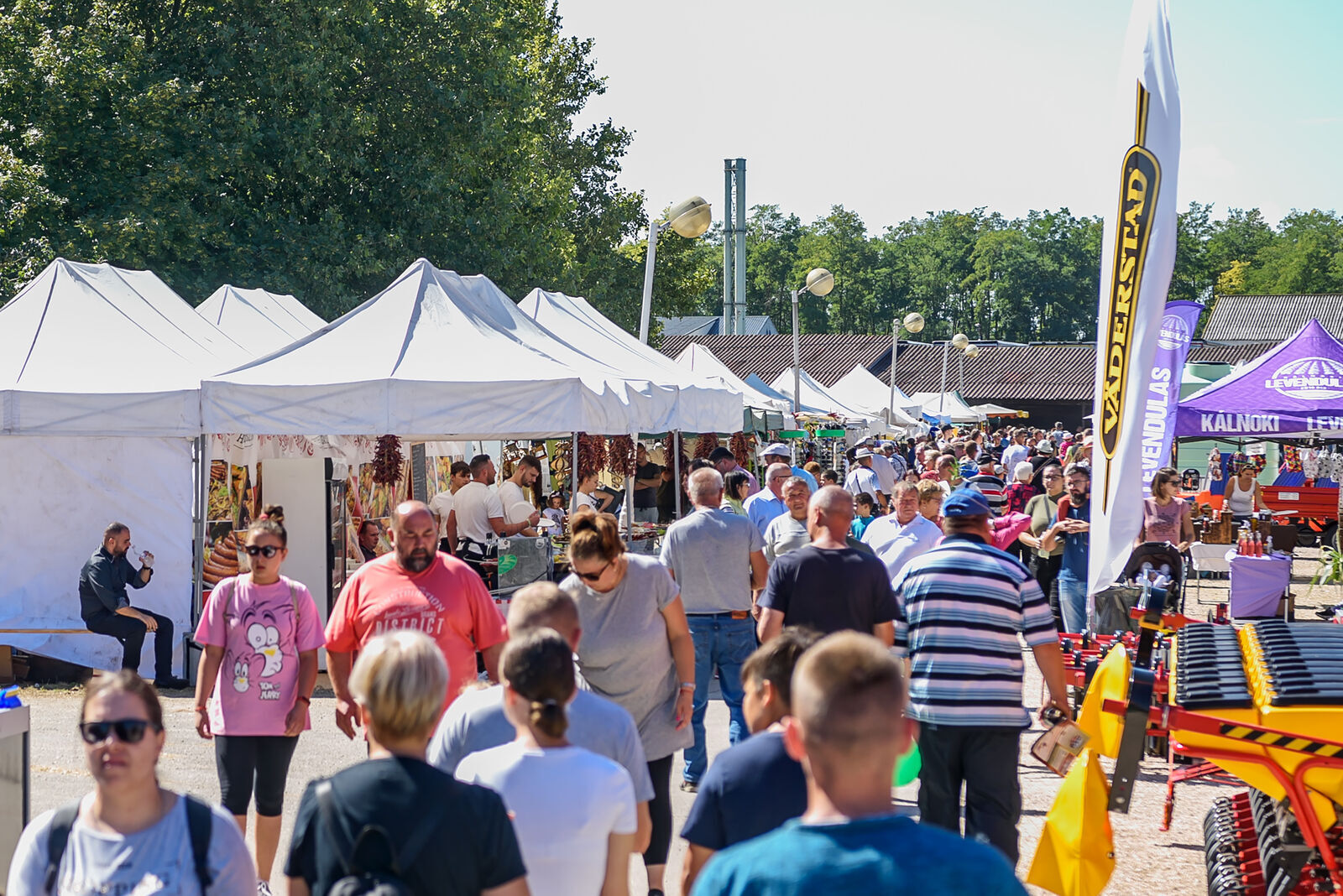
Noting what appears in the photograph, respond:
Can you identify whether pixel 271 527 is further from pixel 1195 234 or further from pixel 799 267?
pixel 1195 234

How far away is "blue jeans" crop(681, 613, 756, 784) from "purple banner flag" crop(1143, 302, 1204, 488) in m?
3.71

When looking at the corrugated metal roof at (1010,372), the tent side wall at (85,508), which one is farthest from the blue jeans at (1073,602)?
the corrugated metal roof at (1010,372)

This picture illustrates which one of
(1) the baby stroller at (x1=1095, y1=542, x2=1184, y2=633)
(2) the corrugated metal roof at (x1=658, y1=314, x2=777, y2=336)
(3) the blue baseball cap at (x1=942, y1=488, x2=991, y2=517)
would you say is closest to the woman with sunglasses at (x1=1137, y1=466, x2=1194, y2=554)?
(1) the baby stroller at (x1=1095, y1=542, x2=1184, y2=633)

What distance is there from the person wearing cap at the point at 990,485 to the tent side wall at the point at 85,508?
6.83 metres

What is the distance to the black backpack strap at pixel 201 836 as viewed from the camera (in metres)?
3.10

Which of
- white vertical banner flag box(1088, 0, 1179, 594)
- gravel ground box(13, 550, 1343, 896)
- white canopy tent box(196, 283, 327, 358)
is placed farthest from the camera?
white canopy tent box(196, 283, 327, 358)

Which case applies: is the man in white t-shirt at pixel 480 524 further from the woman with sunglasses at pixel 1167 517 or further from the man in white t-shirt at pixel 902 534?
the woman with sunglasses at pixel 1167 517

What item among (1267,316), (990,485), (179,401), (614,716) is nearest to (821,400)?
(990,485)

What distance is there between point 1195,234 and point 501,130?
111 meters

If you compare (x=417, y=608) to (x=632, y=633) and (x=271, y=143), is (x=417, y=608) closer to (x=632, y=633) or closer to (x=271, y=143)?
(x=632, y=633)

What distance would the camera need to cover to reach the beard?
5391 mm

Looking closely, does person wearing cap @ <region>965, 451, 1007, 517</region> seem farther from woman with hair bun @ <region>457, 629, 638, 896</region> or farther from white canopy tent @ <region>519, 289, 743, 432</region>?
woman with hair bun @ <region>457, 629, 638, 896</region>

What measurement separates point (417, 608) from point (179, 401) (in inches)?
260

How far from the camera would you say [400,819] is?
9.13 feet
